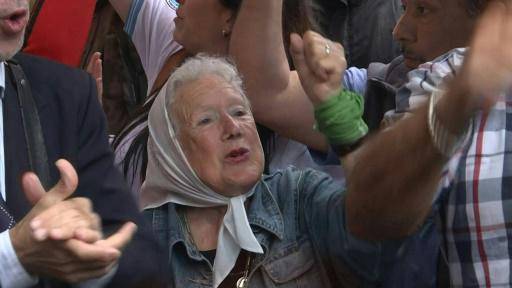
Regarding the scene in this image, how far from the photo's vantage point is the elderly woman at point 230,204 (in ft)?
10.4

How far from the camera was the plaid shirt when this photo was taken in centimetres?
277

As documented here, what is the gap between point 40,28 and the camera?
3961mm

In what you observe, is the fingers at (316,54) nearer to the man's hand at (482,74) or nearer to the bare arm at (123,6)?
the man's hand at (482,74)

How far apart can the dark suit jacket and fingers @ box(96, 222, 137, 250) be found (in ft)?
0.31

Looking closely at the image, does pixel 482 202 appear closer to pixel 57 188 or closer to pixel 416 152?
pixel 416 152

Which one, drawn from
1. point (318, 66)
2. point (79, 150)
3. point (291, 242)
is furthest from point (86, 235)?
point (291, 242)

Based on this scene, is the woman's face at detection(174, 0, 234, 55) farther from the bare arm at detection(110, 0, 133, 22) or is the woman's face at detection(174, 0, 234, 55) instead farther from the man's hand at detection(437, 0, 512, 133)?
the man's hand at detection(437, 0, 512, 133)

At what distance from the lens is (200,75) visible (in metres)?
3.46

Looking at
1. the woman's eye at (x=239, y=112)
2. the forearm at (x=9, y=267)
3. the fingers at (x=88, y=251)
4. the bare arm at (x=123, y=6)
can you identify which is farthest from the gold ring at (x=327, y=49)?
the bare arm at (x=123, y=6)

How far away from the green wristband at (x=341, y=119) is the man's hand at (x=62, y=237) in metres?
0.58

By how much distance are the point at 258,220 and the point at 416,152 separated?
72 cm

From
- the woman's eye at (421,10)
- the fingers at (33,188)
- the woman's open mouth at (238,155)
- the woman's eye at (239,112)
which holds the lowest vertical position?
the woman's open mouth at (238,155)

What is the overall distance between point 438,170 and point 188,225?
0.87 m

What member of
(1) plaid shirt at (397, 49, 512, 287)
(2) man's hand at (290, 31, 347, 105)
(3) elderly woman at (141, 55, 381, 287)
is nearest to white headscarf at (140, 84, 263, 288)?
(3) elderly woman at (141, 55, 381, 287)
